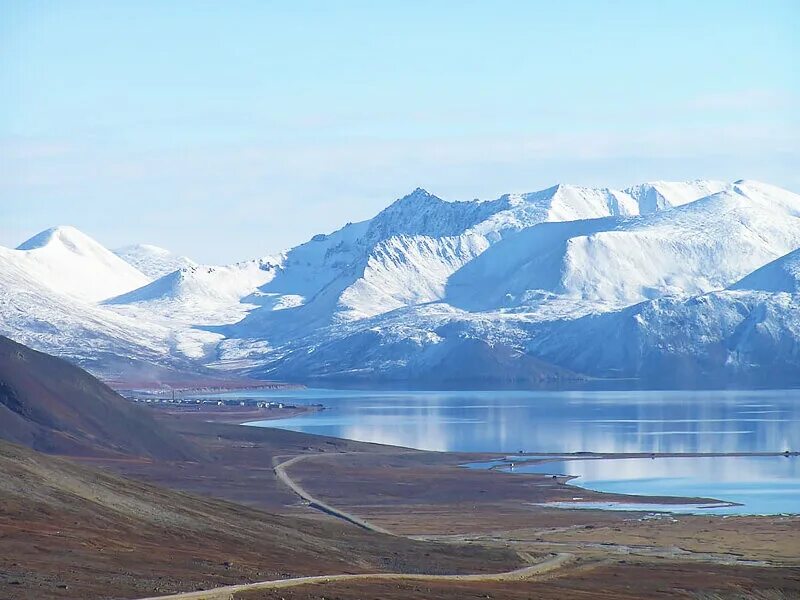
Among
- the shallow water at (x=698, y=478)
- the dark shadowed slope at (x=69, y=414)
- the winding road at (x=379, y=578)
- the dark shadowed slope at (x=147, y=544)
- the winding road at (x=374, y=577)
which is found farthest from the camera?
the dark shadowed slope at (x=69, y=414)

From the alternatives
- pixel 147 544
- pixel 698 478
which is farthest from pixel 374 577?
pixel 698 478

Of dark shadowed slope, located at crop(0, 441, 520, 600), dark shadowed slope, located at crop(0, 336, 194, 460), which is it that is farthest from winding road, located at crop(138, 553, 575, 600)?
dark shadowed slope, located at crop(0, 336, 194, 460)

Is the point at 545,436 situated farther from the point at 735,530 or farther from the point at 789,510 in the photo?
the point at 735,530

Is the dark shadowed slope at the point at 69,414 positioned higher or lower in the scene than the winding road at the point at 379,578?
higher

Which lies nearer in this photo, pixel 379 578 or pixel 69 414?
pixel 379 578

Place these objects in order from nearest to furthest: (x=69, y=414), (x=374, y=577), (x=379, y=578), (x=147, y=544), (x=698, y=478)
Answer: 1. (x=379, y=578)
2. (x=374, y=577)
3. (x=147, y=544)
4. (x=698, y=478)
5. (x=69, y=414)

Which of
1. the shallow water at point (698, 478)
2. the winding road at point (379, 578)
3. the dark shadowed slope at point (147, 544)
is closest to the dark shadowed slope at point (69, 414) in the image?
the shallow water at point (698, 478)

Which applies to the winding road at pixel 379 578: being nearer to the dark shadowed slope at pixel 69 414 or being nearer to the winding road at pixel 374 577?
the winding road at pixel 374 577

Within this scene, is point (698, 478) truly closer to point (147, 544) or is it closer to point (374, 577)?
point (374, 577)

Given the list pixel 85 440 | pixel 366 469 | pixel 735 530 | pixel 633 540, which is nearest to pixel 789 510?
pixel 735 530
